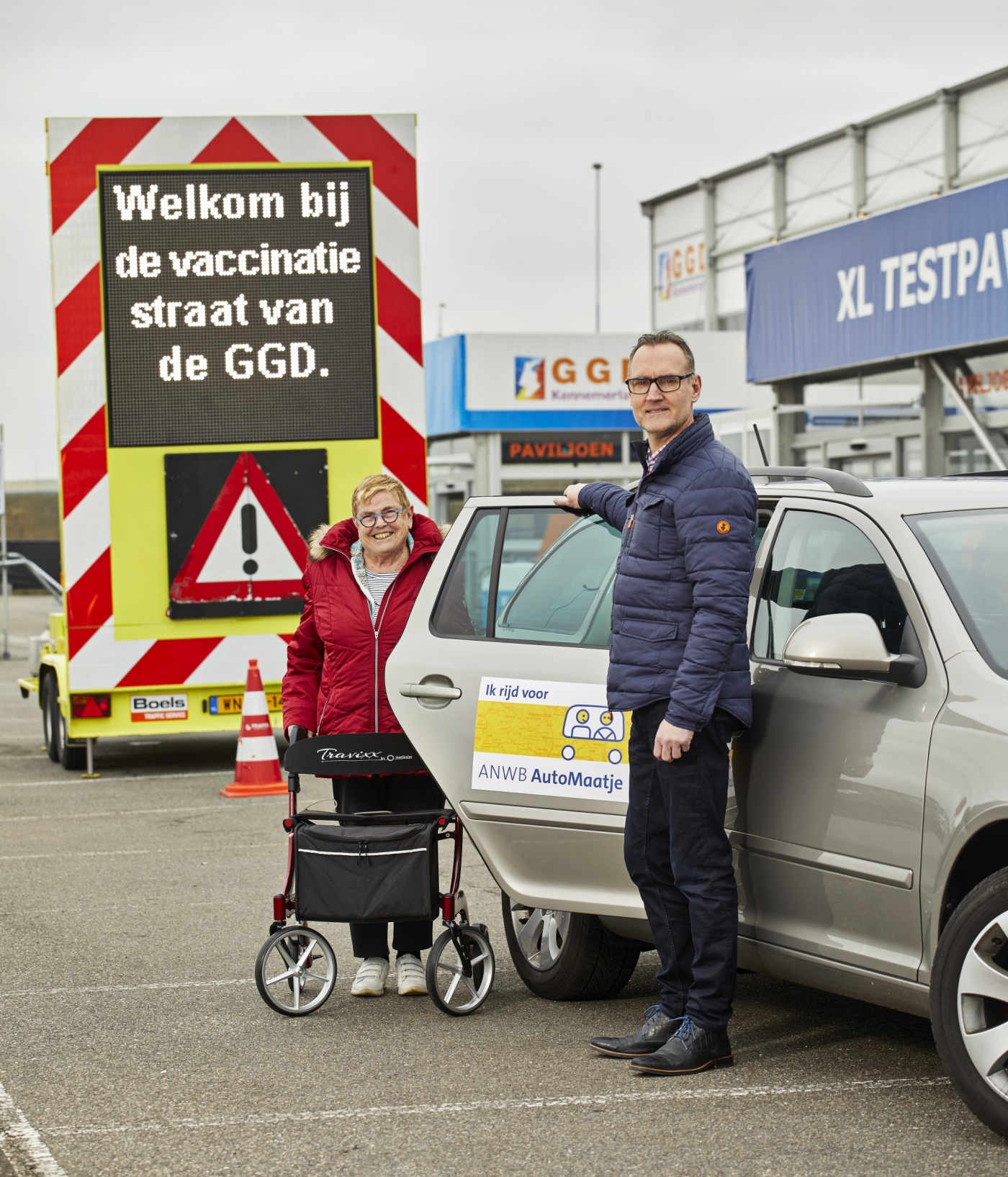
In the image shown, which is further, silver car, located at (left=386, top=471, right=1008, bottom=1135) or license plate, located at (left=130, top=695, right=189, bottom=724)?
license plate, located at (left=130, top=695, right=189, bottom=724)

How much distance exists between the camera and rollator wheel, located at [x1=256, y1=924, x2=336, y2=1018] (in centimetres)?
545

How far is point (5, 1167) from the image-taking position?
404 cm

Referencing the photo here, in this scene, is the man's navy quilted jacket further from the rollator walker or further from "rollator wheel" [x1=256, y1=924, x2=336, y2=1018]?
"rollator wheel" [x1=256, y1=924, x2=336, y2=1018]

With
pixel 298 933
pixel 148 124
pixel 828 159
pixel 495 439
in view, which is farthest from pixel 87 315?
pixel 828 159

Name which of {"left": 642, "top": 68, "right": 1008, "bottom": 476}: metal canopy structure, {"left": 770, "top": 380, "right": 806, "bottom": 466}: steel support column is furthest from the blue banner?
{"left": 770, "top": 380, "right": 806, "bottom": 466}: steel support column

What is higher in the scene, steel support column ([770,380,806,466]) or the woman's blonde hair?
steel support column ([770,380,806,466])

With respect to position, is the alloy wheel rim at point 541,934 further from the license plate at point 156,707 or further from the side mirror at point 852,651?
the license plate at point 156,707

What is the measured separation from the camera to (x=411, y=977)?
5.79 m

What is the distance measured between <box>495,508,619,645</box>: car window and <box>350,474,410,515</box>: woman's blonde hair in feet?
1.34

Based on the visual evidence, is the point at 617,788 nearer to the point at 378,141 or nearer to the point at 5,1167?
the point at 5,1167

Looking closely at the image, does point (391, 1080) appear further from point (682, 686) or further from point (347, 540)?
point (347, 540)

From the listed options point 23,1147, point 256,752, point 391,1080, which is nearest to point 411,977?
point 391,1080

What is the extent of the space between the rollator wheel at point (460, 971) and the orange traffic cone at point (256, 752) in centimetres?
507

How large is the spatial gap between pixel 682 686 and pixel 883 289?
12.2 m
